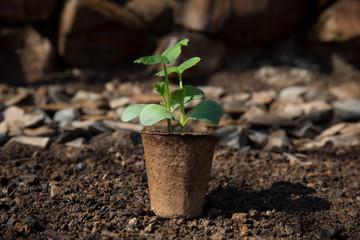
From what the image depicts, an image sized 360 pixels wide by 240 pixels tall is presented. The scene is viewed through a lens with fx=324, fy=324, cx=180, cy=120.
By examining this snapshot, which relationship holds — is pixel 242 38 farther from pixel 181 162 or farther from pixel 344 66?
→ pixel 181 162

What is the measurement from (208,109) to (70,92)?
3.12m

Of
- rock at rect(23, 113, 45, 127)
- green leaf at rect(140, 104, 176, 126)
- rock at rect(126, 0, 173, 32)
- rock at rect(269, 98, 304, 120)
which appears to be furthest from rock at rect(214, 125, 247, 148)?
rock at rect(126, 0, 173, 32)

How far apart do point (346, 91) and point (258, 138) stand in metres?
2.11

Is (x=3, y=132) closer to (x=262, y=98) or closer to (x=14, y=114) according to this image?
(x=14, y=114)

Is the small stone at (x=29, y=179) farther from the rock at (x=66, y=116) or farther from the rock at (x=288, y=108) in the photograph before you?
the rock at (x=288, y=108)

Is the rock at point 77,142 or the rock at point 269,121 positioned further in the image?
the rock at point 269,121

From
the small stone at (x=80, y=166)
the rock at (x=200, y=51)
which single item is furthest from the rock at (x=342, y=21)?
the small stone at (x=80, y=166)

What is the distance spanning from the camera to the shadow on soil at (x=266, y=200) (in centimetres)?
163

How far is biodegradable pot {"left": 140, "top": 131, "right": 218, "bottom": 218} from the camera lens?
141cm

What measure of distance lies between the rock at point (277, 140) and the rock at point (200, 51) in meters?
1.93

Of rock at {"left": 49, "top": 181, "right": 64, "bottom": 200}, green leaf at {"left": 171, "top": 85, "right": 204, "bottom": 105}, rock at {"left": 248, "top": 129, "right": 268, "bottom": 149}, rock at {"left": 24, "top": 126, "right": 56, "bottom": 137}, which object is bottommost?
rock at {"left": 248, "top": 129, "right": 268, "bottom": 149}

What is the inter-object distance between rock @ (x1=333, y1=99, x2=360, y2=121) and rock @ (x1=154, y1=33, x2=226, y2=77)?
1.83 metres

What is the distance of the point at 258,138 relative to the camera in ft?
8.87

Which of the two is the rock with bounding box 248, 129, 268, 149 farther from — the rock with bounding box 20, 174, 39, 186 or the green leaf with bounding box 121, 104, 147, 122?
the rock with bounding box 20, 174, 39, 186
